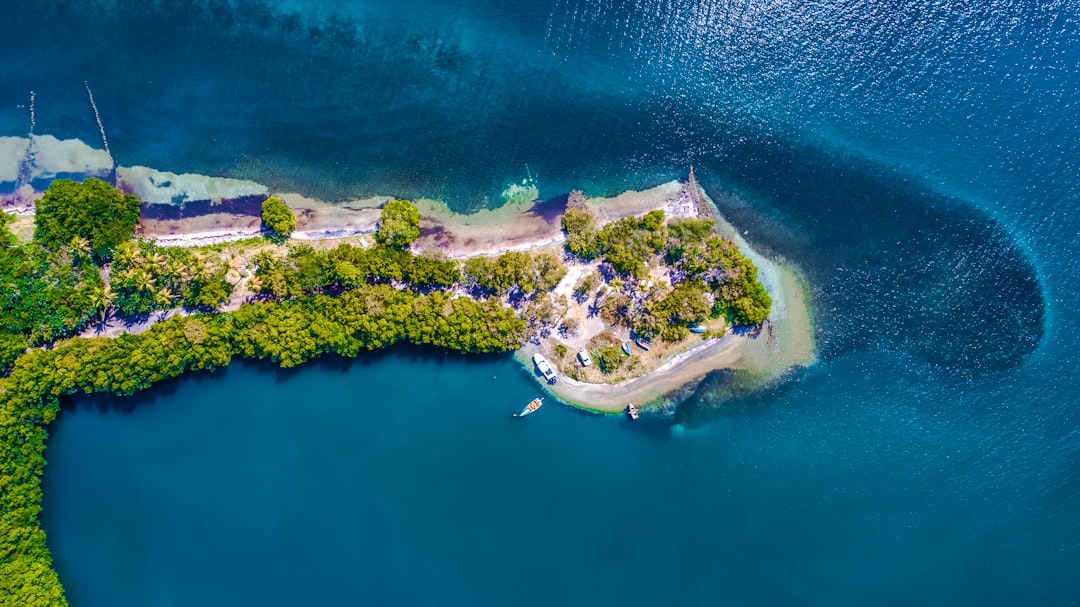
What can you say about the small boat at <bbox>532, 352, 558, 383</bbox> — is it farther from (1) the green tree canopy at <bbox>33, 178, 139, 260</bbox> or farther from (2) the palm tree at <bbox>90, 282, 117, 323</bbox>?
(1) the green tree canopy at <bbox>33, 178, 139, 260</bbox>

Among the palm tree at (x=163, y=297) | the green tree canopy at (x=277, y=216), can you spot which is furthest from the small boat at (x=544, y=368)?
the palm tree at (x=163, y=297)

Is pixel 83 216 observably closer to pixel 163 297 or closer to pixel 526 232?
pixel 163 297

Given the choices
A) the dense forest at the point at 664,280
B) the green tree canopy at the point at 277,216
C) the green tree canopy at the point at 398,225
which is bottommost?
the green tree canopy at the point at 277,216

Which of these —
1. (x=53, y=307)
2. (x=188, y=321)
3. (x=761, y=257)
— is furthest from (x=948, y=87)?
(x=53, y=307)

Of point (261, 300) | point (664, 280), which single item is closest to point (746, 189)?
point (664, 280)

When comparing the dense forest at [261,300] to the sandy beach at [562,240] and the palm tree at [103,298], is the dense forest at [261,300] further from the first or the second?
the sandy beach at [562,240]

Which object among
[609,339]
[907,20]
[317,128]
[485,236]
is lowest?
[609,339]

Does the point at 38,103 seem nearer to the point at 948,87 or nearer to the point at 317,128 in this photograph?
the point at 317,128
